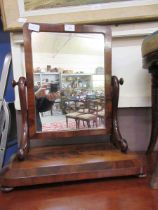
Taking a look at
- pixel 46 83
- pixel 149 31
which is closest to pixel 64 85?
pixel 46 83

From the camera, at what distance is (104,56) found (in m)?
0.74

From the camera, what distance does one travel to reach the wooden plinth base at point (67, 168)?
576 millimetres

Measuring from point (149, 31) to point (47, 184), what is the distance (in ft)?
2.13

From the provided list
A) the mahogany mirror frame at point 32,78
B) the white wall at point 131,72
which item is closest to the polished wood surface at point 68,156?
the mahogany mirror frame at point 32,78

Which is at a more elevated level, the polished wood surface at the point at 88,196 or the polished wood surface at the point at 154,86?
the polished wood surface at the point at 154,86

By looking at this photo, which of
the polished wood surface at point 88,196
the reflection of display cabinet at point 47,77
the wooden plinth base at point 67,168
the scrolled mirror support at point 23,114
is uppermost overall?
the reflection of display cabinet at point 47,77

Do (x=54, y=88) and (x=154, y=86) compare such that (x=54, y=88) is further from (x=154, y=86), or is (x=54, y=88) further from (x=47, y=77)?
(x=154, y=86)

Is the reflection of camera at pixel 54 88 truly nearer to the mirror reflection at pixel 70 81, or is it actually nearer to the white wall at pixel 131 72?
the mirror reflection at pixel 70 81

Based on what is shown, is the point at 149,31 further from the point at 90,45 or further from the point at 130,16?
the point at 90,45

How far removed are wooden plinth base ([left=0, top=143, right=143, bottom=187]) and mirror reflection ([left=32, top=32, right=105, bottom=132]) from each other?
0.11 meters

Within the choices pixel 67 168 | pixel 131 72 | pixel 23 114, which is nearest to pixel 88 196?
pixel 67 168

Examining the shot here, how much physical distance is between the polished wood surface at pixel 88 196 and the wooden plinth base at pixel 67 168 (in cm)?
3

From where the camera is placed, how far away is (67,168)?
0.60 m

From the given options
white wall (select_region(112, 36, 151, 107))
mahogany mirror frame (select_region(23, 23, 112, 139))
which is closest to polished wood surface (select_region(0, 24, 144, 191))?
mahogany mirror frame (select_region(23, 23, 112, 139))
